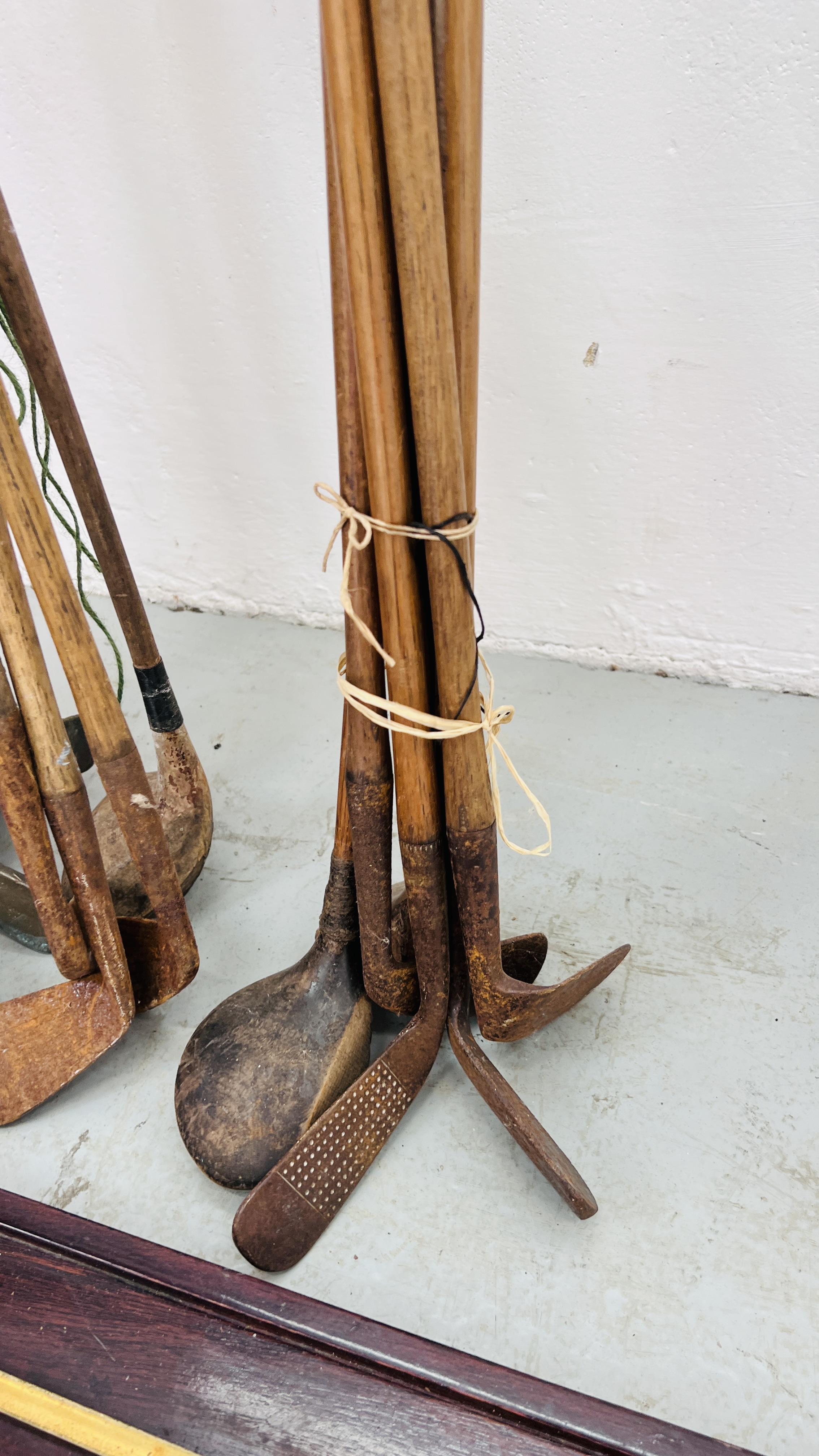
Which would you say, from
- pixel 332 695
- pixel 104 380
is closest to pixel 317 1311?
pixel 332 695

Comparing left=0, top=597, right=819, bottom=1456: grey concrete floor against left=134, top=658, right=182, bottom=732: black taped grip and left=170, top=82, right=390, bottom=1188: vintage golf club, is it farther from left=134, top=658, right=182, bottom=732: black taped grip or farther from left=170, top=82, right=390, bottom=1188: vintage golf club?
left=134, top=658, right=182, bottom=732: black taped grip

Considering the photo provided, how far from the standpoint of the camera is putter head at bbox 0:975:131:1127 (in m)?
1.19

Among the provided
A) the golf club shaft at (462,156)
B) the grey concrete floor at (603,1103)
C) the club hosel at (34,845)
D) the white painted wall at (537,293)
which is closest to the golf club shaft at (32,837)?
the club hosel at (34,845)

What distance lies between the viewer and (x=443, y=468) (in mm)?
854

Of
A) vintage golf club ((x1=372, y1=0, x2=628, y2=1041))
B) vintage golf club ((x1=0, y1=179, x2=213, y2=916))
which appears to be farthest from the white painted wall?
vintage golf club ((x1=372, y1=0, x2=628, y2=1041))

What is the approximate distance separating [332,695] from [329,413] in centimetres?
64

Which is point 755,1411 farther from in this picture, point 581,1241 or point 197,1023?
point 197,1023

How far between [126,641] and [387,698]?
690 millimetres

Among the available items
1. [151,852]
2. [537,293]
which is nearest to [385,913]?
[151,852]

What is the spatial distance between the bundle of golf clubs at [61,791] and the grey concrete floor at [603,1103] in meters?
0.11

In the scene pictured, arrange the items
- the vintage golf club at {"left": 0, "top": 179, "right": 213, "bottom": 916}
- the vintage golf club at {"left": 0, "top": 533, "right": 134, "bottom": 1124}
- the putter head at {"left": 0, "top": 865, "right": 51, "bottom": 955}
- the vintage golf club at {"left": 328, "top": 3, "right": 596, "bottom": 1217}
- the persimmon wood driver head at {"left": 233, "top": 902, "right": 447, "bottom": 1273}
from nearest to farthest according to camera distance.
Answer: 1. the vintage golf club at {"left": 328, "top": 3, "right": 596, "bottom": 1217}
2. the persimmon wood driver head at {"left": 233, "top": 902, "right": 447, "bottom": 1273}
3. the vintage golf club at {"left": 0, "top": 533, "right": 134, "bottom": 1124}
4. the vintage golf club at {"left": 0, "top": 179, "right": 213, "bottom": 916}
5. the putter head at {"left": 0, "top": 865, "right": 51, "bottom": 955}

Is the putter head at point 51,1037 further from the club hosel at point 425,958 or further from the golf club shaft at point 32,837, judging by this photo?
the club hosel at point 425,958

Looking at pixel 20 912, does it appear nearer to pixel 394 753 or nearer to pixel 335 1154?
pixel 335 1154

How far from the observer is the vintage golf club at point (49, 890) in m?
1.11
